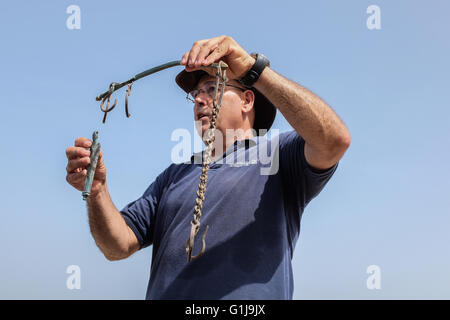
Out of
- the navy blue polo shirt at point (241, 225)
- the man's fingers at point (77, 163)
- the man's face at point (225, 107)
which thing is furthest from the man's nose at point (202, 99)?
the man's fingers at point (77, 163)

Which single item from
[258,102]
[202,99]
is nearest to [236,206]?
[202,99]

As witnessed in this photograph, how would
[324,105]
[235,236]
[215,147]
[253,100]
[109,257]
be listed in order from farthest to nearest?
[253,100]
[215,147]
[109,257]
[235,236]
[324,105]

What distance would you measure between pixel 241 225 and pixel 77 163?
1.31m

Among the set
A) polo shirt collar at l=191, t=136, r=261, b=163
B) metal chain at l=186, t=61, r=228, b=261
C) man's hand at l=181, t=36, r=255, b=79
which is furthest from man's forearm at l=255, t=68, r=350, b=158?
polo shirt collar at l=191, t=136, r=261, b=163

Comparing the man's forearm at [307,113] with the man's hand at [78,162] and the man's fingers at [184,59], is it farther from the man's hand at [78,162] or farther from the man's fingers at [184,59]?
the man's hand at [78,162]

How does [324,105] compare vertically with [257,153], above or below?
above

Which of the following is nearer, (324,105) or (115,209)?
(324,105)

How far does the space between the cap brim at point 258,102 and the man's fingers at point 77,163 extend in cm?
168

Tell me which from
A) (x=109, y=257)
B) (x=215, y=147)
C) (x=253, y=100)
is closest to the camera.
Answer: (x=109, y=257)

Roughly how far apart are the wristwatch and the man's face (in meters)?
1.21

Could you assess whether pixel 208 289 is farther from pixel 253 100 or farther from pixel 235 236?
pixel 253 100
